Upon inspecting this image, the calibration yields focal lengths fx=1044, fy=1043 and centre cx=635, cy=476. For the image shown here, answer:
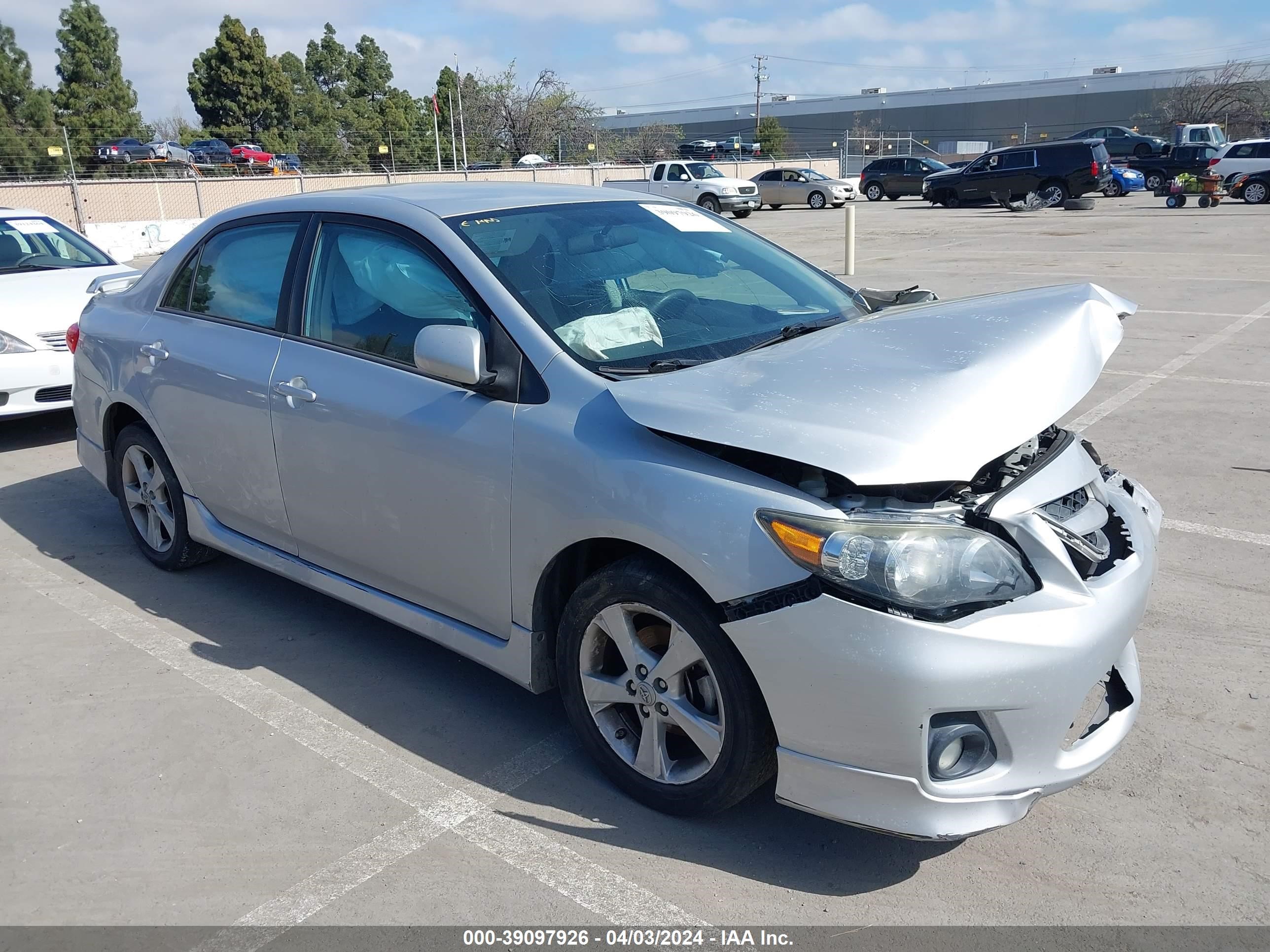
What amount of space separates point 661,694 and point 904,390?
1.06m

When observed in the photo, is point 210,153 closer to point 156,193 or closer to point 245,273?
point 156,193

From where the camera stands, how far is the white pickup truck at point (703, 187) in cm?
3169

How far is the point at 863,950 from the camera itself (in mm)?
2506

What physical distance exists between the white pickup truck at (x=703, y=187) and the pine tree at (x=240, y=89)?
2897 centimetres

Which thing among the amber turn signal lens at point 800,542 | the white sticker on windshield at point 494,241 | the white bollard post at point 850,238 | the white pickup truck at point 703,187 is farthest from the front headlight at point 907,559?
the white pickup truck at point 703,187

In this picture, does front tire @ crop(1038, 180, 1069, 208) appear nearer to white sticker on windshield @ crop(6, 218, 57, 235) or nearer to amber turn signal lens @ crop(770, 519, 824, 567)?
white sticker on windshield @ crop(6, 218, 57, 235)

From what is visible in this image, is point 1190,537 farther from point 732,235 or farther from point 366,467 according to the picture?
point 366,467

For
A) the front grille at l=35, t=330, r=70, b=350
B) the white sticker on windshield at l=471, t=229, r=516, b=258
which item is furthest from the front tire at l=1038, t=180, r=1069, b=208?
the white sticker on windshield at l=471, t=229, r=516, b=258

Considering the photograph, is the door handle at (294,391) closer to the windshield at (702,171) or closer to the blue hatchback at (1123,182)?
the windshield at (702,171)

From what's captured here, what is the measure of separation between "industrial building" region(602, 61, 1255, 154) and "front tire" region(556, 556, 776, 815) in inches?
2426

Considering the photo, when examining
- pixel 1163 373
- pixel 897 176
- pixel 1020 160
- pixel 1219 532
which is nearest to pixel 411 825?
pixel 1219 532

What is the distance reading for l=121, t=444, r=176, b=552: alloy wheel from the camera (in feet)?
15.9

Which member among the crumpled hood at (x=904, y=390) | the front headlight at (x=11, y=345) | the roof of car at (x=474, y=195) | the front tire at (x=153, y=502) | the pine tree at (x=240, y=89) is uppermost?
the pine tree at (x=240, y=89)

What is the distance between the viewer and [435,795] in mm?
3209
